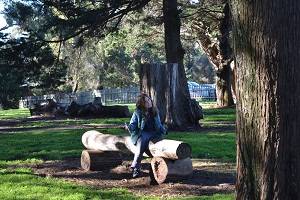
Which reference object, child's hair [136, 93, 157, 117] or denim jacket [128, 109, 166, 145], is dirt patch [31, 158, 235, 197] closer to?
denim jacket [128, 109, 166, 145]

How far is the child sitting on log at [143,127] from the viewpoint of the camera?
9590mm

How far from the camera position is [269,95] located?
4.95m

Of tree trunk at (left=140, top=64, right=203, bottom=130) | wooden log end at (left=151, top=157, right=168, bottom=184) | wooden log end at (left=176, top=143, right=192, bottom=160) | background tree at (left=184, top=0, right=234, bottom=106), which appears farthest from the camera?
background tree at (left=184, top=0, right=234, bottom=106)

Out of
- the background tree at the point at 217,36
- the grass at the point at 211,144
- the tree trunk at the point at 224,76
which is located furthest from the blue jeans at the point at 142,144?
the tree trunk at the point at 224,76

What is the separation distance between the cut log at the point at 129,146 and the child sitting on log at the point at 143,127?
0.16m

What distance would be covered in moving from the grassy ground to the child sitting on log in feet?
3.68

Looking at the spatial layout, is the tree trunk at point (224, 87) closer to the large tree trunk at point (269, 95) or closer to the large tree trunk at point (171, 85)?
the large tree trunk at point (171, 85)

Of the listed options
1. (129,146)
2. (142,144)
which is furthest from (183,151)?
(129,146)

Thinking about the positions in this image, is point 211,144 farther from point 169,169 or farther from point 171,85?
point 169,169

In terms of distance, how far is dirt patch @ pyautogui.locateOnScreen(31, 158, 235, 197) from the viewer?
855 cm

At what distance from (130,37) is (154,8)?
10.4 metres

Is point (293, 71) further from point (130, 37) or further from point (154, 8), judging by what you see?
point (130, 37)

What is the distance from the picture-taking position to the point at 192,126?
1811cm

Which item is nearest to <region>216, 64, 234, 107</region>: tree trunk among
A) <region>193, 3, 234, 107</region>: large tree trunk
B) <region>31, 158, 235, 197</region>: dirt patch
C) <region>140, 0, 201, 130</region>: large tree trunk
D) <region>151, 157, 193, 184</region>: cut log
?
<region>193, 3, 234, 107</region>: large tree trunk
